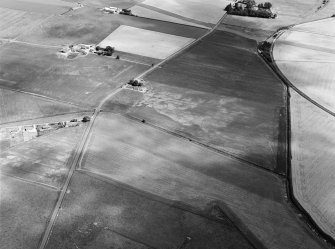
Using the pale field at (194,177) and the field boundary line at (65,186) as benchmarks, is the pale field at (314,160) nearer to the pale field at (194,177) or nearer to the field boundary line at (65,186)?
the pale field at (194,177)

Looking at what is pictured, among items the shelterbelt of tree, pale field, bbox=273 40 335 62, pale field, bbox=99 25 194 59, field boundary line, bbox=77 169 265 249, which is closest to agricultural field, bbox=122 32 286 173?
the shelterbelt of tree

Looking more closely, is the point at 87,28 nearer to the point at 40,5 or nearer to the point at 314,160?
the point at 40,5

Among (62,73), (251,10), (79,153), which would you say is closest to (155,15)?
(251,10)

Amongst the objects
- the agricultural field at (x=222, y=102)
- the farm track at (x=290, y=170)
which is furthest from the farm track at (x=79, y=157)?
the farm track at (x=290, y=170)

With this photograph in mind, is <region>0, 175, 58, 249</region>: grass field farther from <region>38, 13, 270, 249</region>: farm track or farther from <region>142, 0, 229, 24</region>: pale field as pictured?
<region>142, 0, 229, 24</region>: pale field

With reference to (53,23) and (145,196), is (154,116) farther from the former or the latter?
(53,23)
